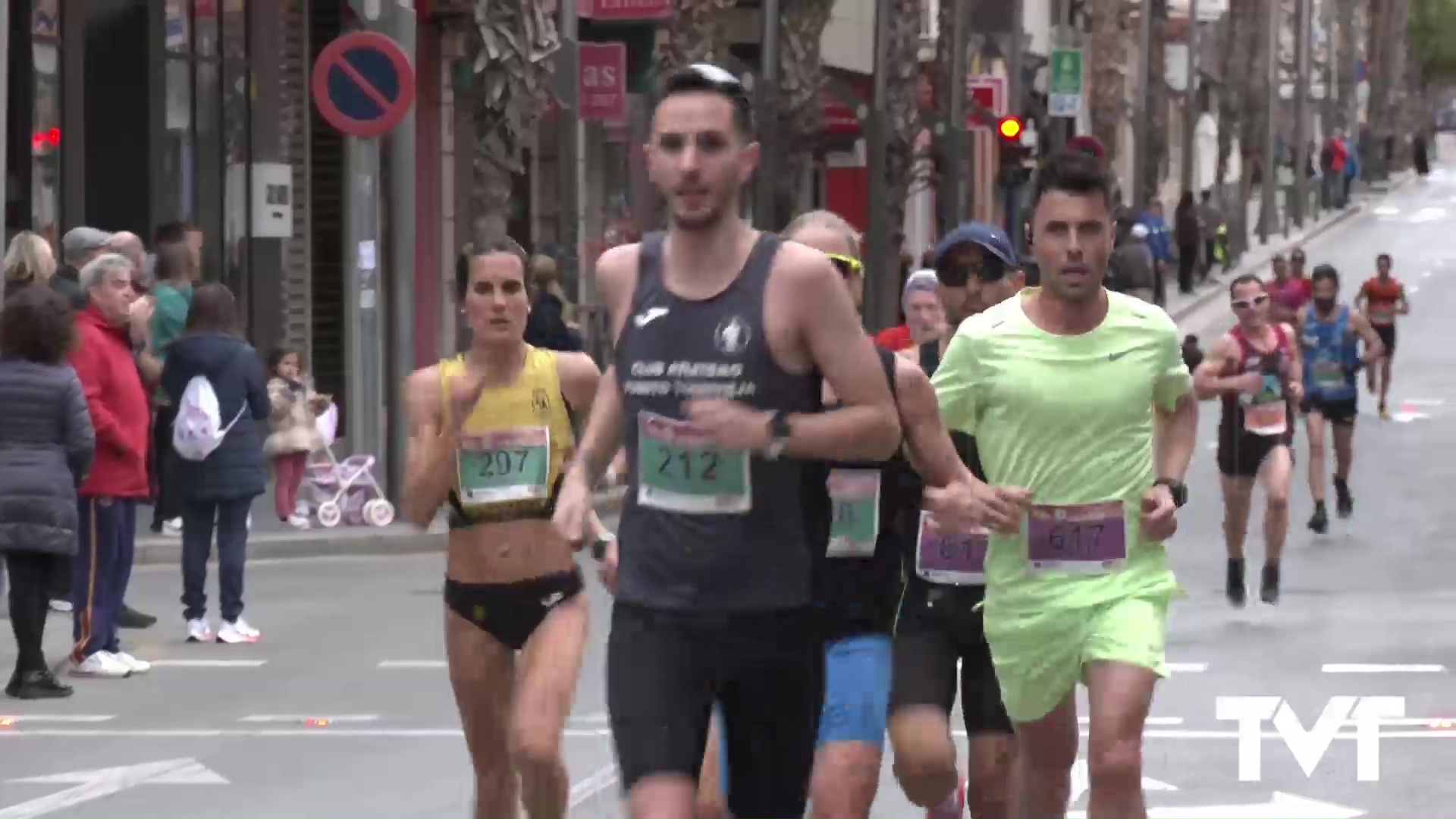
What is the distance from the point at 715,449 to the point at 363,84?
16.5 m

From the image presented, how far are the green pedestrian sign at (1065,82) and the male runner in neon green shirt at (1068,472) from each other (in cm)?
4538

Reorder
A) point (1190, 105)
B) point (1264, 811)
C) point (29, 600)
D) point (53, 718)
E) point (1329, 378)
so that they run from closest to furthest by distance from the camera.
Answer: point (1264, 811), point (53, 718), point (29, 600), point (1329, 378), point (1190, 105)

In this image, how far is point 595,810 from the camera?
1072 cm

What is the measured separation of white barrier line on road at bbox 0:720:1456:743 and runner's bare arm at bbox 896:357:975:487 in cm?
525

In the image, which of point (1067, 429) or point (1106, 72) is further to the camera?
point (1106, 72)

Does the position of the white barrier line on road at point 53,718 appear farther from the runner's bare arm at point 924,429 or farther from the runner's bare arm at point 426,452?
the runner's bare arm at point 924,429

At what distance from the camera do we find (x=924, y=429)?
7578 mm

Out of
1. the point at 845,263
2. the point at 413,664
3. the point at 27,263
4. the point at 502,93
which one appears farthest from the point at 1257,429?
the point at 845,263

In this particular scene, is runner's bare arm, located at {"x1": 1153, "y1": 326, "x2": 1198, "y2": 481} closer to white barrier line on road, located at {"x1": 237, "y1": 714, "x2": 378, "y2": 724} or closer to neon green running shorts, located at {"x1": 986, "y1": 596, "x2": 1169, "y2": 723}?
neon green running shorts, located at {"x1": 986, "y1": 596, "x2": 1169, "y2": 723}

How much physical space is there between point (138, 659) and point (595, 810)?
5.57 meters

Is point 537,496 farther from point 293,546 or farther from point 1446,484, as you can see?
point 1446,484

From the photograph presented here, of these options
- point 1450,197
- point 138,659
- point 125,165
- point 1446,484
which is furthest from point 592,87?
point 1450,197

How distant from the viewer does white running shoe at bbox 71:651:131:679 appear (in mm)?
15242

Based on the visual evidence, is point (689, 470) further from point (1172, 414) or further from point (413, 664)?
point (413, 664)
